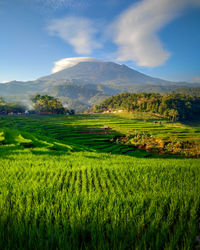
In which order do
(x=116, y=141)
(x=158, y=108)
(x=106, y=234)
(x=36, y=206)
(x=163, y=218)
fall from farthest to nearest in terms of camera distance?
(x=158, y=108)
(x=116, y=141)
(x=36, y=206)
(x=163, y=218)
(x=106, y=234)

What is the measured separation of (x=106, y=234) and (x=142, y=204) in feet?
3.73

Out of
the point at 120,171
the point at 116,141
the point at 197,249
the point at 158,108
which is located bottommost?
the point at 116,141

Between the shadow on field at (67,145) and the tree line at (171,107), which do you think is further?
the tree line at (171,107)

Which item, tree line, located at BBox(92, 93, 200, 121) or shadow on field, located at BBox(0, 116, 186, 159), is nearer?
shadow on field, located at BBox(0, 116, 186, 159)

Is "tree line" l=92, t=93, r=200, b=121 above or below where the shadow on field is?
above

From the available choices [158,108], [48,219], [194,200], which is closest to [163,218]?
[194,200]

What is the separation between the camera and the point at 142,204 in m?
3.20

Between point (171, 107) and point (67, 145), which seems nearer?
point (67, 145)

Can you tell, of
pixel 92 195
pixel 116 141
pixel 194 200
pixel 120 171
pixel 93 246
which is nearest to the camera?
pixel 93 246

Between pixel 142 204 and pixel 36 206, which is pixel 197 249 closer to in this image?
pixel 142 204

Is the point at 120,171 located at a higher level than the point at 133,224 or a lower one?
lower

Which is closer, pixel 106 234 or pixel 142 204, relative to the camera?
pixel 106 234

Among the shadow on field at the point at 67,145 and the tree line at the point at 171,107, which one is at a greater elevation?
the tree line at the point at 171,107

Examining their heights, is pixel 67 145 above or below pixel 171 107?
below
